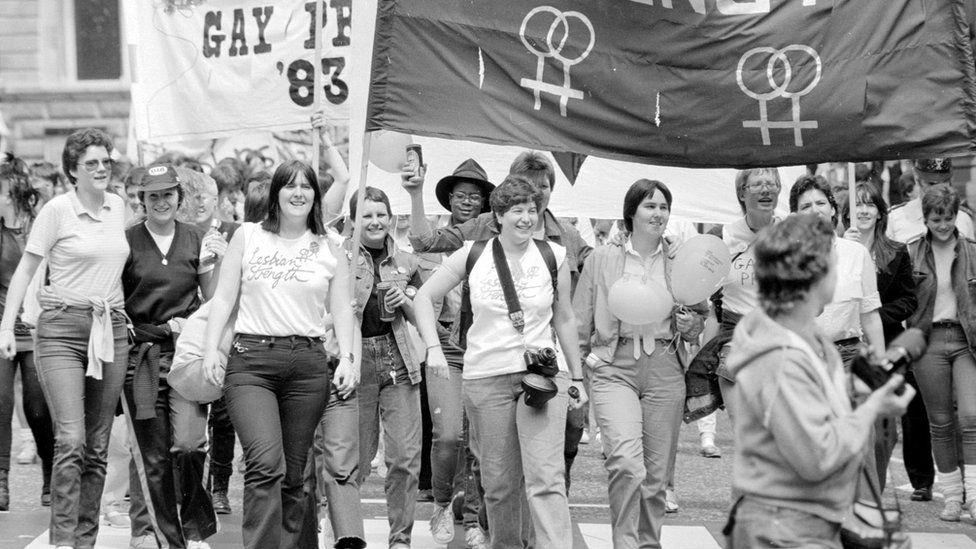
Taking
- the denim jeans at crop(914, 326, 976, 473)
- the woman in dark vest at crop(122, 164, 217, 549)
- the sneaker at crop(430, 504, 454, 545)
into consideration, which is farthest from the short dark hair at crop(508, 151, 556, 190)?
the denim jeans at crop(914, 326, 976, 473)

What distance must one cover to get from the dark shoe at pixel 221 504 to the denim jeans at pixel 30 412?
3.68ft

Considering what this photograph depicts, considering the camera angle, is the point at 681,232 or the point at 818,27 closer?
the point at 818,27

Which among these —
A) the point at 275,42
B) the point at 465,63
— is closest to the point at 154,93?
the point at 275,42

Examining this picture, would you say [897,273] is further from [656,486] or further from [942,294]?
[656,486]

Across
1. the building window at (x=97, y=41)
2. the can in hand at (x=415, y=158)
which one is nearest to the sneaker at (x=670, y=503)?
the can in hand at (x=415, y=158)

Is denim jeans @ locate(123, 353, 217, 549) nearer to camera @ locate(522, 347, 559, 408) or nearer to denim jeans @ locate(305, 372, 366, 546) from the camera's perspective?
denim jeans @ locate(305, 372, 366, 546)

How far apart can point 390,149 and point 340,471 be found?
2.16 m

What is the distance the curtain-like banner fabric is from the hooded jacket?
289 centimetres

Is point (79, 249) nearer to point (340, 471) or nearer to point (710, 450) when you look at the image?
point (340, 471)

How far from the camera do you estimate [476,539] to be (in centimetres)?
805

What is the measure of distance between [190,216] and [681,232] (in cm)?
306

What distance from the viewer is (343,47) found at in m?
10.6

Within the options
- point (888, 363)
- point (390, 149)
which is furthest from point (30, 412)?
point (888, 363)

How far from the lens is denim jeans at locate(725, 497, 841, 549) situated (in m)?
4.38
